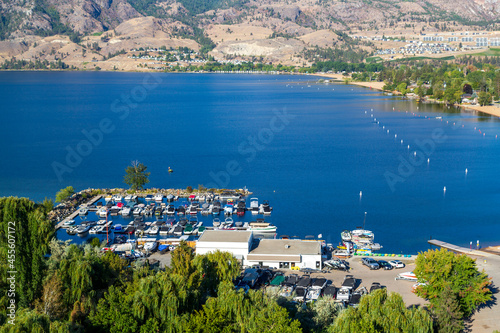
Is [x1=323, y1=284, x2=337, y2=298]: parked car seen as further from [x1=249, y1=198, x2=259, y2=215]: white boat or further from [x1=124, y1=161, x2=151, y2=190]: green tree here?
[x1=124, y1=161, x2=151, y2=190]: green tree

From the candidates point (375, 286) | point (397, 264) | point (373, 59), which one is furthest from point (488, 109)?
point (373, 59)

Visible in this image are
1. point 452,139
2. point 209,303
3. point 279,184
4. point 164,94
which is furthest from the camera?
point 164,94

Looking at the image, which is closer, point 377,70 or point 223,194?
point 223,194

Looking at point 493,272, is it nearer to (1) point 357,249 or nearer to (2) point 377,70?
(1) point 357,249

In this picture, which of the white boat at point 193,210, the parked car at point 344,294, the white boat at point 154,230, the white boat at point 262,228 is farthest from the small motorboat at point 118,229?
the parked car at point 344,294

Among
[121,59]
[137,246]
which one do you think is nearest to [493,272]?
[137,246]

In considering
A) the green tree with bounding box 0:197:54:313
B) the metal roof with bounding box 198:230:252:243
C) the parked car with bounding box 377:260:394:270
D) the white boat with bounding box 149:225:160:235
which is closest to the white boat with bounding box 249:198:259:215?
the white boat with bounding box 149:225:160:235
